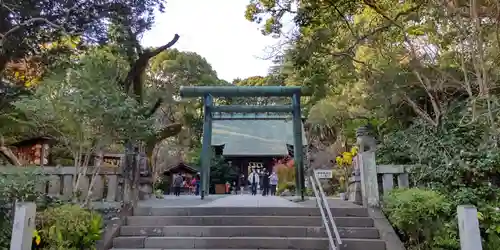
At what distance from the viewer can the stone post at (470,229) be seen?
4812mm

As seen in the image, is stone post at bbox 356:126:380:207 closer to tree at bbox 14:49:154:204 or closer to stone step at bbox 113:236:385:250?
stone step at bbox 113:236:385:250

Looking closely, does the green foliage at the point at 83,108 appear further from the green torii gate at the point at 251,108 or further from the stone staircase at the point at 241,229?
the green torii gate at the point at 251,108

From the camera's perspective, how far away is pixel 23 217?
5.21 meters

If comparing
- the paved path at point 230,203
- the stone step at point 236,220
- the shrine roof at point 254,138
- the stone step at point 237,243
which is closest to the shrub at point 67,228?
the stone step at point 237,243

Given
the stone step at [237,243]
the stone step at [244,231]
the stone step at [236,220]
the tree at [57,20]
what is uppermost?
the tree at [57,20]

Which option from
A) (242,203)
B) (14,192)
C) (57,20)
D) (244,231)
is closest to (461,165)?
(244,231)

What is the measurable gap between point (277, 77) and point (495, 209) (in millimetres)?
19232

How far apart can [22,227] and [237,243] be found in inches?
130

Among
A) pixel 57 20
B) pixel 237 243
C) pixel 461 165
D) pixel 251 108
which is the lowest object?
pixel 237 243

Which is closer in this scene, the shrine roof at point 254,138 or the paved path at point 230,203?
the paved path at point 230,203

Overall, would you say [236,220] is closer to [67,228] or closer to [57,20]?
[67,228]

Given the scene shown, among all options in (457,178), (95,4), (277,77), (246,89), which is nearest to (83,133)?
(246,89)

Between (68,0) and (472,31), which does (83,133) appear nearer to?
(68,0)

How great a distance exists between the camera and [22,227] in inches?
204
